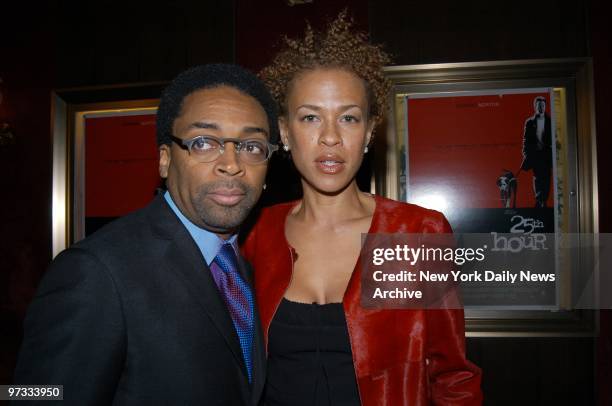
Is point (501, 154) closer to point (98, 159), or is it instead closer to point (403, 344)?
point (403, 344)

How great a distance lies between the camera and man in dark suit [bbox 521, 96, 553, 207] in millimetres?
2445

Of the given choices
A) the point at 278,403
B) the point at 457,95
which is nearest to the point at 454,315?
the point at 278,403

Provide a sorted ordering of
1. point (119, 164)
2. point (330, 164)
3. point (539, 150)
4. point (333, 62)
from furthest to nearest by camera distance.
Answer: point (119, 164) → point (539, 150) → point (333, 62) → point (330, 164)

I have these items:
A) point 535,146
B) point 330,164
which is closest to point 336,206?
point 330,164

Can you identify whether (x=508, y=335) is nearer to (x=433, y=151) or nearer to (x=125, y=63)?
(x=433, y=151)

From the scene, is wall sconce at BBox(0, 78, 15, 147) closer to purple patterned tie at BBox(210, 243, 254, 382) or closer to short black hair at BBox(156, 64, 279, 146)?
short black hair at BBox(156, 64, 279, 146)

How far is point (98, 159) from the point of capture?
288cm

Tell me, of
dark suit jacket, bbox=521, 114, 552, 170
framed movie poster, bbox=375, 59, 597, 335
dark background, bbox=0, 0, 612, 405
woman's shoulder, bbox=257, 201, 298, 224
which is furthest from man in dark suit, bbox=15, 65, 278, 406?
dark suit jacket, bbox=521, 114, 552, 170

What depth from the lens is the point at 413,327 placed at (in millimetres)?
1553

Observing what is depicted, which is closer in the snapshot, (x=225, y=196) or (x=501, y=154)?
(x=225, y=196)

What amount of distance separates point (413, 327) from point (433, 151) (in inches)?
50.8

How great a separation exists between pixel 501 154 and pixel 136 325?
222cm

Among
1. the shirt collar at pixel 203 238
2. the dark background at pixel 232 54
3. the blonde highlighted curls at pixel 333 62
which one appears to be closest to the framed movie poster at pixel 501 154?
the dark background at pixel 232 54

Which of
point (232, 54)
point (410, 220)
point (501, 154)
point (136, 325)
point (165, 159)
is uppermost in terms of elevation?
point (232, 54)
